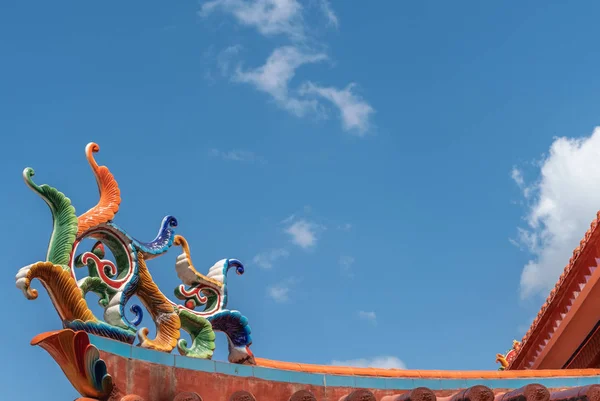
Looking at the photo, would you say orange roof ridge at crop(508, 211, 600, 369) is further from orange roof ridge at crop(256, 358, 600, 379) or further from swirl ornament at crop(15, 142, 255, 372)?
swirl ornament at crop(15, 142, 255, 372)

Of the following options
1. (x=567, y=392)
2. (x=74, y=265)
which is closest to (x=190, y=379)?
(x=74, y=265)

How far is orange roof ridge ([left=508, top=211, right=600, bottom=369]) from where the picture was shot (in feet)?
39.6

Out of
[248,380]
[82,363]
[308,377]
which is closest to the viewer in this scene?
[82,363]

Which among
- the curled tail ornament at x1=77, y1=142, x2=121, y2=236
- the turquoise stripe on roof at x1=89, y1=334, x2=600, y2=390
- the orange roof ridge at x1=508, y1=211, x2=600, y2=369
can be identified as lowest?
the turquoise stripe on roof at x1=89, y1=334, x2=600, y2=390

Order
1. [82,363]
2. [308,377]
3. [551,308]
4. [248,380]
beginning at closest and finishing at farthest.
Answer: [82,363] < [248,380] < [308,377] < [551,308]

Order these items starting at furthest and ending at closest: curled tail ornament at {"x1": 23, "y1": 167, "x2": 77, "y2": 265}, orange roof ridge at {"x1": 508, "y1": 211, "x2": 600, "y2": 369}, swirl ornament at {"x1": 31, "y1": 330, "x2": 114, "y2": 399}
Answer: orange roof ridge at {"x1": 508, "y1": 211, "x2": 600, "y2": 369}, curled tail ornament at {"x1": 23, "y1": 167, "x2": 77, "y2": 265}, swirl ornament at {"x1": 31, "y1": 330, "x2": 114, "y2": 399}

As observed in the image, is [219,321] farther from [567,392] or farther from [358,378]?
[567,392]

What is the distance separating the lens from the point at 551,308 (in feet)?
44.1

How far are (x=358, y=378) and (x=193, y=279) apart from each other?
1.88 meters

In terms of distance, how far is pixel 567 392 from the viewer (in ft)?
22.4

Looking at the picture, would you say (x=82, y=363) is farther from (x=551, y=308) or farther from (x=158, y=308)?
(x=551, y=308)

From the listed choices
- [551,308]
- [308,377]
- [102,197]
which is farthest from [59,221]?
[551,308]

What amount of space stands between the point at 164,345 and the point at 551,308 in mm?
7952

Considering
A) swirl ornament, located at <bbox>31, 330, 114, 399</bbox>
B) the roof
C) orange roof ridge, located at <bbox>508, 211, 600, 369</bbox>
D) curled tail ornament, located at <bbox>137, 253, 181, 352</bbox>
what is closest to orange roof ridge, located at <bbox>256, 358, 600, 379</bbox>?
the roof
